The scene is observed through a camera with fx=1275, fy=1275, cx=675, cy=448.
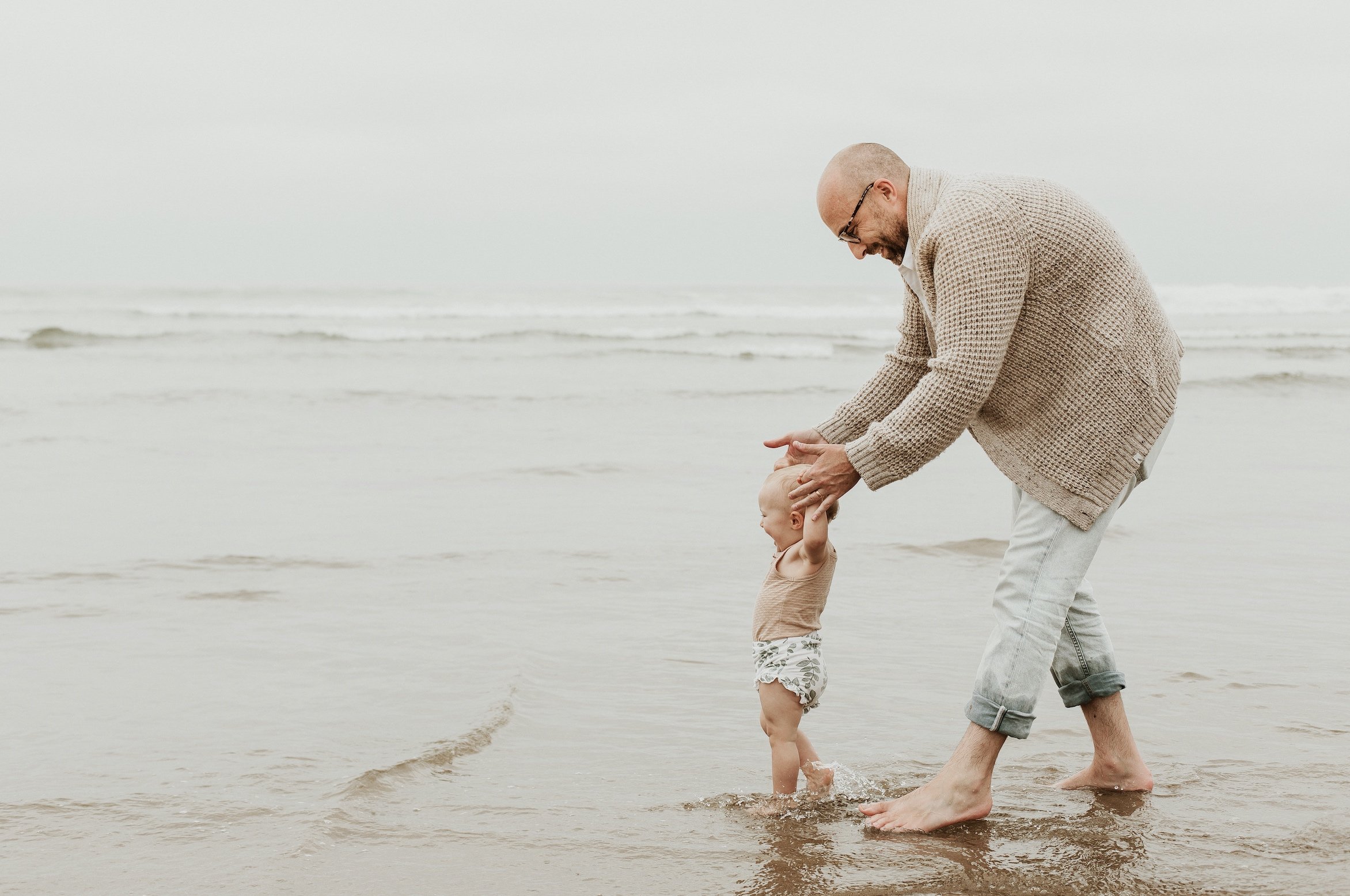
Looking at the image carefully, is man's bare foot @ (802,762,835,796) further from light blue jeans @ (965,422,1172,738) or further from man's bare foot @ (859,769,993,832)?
light blue jeans @ (965,422,1172,738)

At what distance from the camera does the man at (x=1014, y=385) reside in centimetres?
291

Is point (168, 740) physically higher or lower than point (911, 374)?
lower

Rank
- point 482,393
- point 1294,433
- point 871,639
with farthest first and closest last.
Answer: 1. point 482,393
2. point 1294,433
3. point 871,639

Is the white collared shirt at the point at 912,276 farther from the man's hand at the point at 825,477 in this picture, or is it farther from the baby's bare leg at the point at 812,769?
the baby's bare leg at the point at 812,769

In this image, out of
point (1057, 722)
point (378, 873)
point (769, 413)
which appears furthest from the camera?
point (769, 413)

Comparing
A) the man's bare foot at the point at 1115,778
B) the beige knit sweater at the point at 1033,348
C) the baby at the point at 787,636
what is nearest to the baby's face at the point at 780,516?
the baby at the point at 787,636

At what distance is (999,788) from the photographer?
3605mm

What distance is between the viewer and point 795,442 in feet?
10.8

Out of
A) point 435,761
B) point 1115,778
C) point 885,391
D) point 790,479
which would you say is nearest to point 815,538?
point 790,479

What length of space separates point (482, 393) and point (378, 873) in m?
13.7

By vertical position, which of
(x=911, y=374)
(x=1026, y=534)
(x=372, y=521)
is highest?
(x=911, y=374)

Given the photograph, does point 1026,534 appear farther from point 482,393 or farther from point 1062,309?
point 482,393

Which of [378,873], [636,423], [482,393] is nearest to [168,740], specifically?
[378,873]

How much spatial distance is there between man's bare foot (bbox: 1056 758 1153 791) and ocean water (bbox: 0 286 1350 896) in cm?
5
